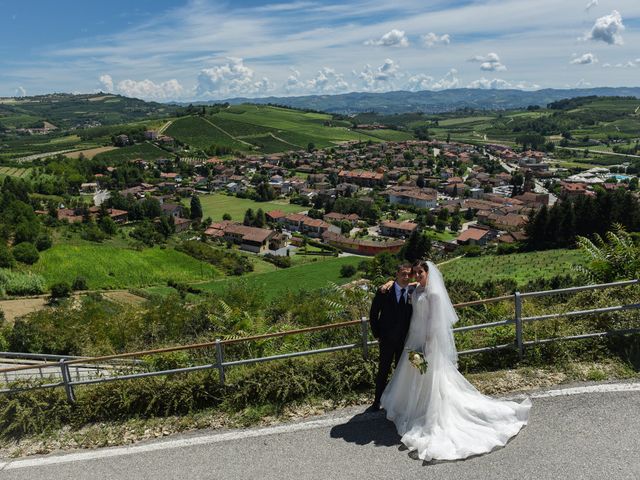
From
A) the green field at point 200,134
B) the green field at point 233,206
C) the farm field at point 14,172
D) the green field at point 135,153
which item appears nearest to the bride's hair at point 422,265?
the green field at point 233,206

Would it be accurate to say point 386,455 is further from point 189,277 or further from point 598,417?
point 189,277

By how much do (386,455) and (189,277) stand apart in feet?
159

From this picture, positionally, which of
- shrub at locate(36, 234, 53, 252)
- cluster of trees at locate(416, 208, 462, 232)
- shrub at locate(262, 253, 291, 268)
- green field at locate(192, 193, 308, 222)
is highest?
shrub at locate(36, 234, 53, 252)

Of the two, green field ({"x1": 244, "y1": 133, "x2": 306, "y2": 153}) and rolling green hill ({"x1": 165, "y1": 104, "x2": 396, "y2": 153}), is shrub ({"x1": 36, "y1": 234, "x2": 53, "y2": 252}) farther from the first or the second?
green field ({"x1": 244, "y1": 133, "x2": 306, "y2": 153})

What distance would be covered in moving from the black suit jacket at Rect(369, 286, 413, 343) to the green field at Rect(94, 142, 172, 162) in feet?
453

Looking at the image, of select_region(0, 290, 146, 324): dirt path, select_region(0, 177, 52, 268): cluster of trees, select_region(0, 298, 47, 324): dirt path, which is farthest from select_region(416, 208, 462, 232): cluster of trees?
select_region(0, 298, 47, 324): dirt path

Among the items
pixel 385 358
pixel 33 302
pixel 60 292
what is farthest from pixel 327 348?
pixel 60 292

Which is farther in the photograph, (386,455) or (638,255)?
(638,255)

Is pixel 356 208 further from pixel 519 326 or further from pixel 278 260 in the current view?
pixel 519 326

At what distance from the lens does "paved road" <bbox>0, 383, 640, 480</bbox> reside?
4188 mm

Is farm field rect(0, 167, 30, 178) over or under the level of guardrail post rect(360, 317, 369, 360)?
under

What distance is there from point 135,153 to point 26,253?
98.3 m

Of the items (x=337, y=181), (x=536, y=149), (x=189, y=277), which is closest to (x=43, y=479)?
(x=189, y=277)

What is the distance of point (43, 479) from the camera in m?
4.64
